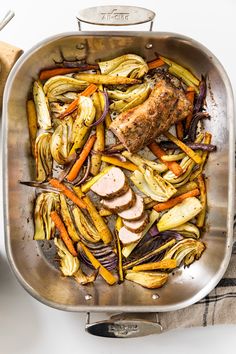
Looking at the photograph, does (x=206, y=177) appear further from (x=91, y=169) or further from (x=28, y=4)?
(x=28, y=4)

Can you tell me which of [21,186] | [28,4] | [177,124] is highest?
[28,4]

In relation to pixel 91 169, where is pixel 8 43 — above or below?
above

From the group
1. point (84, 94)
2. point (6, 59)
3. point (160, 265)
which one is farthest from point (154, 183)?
point (6, 59)

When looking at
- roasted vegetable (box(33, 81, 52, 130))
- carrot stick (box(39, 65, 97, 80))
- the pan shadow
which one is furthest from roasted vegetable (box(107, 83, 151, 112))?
the pan shadow

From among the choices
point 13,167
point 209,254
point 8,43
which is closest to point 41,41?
point 8,43

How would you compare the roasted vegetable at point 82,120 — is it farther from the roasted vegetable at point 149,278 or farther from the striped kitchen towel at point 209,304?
the striped kitchen towel at point 209,304

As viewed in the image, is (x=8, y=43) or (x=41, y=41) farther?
(x=8, y=43)

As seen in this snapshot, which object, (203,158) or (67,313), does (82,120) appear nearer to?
(203,158)

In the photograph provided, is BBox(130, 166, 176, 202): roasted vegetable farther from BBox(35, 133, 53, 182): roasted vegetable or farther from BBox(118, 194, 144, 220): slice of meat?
BBox(35, 133, 53, 182): roasted vegetable
